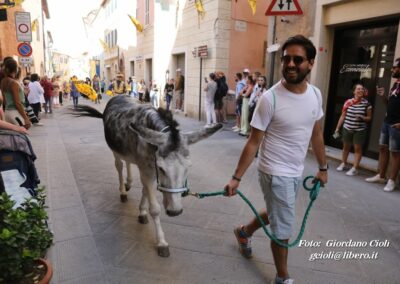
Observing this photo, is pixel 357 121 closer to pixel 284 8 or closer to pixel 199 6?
pixel 284 8

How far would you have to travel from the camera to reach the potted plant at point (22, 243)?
1.86 metres

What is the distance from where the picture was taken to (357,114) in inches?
222

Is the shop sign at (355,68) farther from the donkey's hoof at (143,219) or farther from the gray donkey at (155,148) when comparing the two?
the donkey's hoof at (143,219)

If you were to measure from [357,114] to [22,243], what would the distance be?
17.8ft

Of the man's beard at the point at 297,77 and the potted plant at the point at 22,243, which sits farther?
the man's beard at the point at 297,77

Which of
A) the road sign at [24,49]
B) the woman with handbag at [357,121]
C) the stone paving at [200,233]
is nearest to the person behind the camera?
the stone paving at [200,233]

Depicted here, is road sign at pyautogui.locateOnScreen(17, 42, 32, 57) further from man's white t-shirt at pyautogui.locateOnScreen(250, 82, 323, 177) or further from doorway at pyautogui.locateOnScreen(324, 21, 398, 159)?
man's white t-shirt at pyautogui.locateOnScreen(250, 82, 323, 177)

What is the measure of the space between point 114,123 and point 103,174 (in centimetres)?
199

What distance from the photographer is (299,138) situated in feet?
7.65

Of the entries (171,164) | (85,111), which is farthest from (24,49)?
(171,164)

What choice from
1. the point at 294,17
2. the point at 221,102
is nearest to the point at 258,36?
the point at 221,102

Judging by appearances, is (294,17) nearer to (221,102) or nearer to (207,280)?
(221,102)

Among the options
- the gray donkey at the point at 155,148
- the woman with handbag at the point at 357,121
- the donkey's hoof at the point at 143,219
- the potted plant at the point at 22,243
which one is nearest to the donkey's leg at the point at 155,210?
the gray donkey at the point at 155,148

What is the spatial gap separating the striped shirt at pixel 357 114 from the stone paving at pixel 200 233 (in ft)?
2.94
